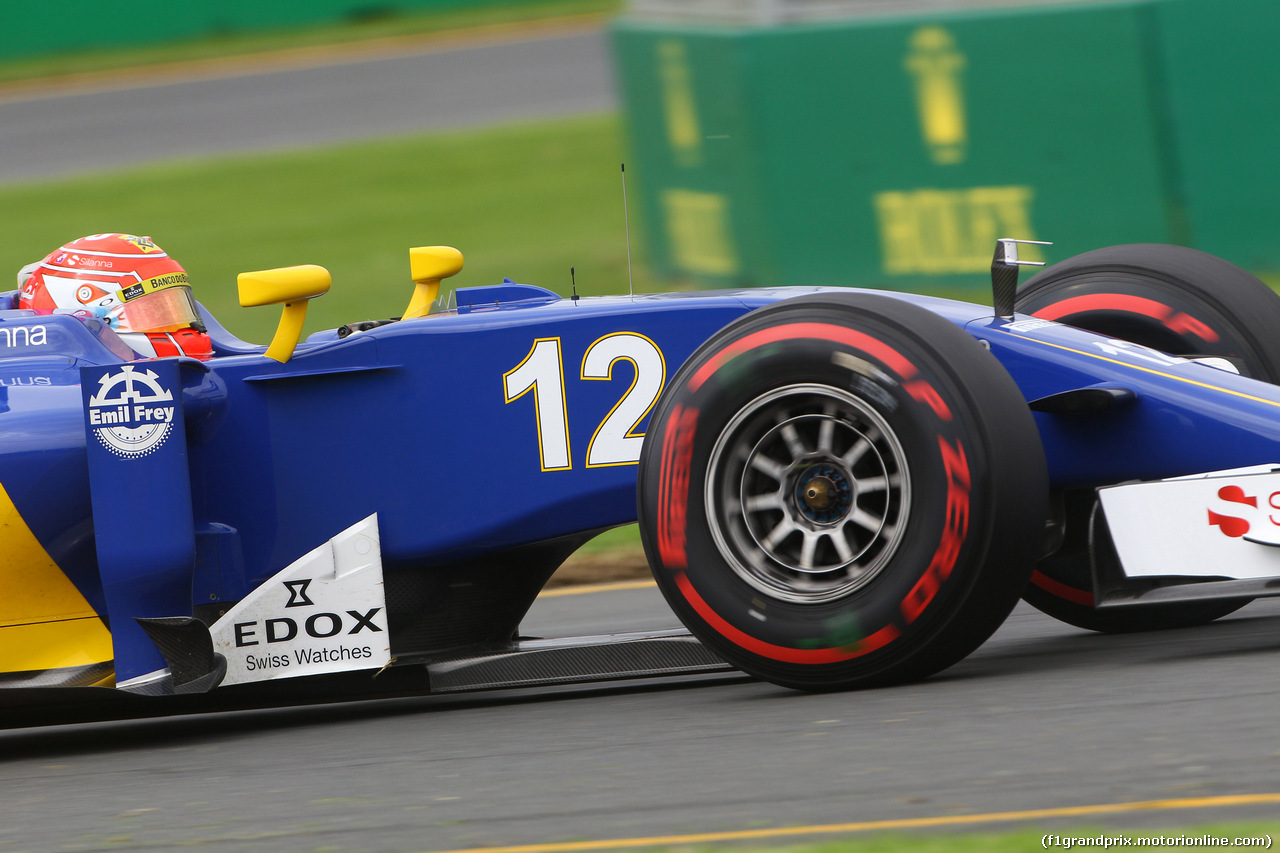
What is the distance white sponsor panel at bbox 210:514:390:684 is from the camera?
5051 millimetres

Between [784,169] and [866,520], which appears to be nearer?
[866,520]

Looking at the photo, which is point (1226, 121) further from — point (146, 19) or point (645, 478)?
point (146, 19)

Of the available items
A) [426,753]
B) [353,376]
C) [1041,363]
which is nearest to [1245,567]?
[1041,363]

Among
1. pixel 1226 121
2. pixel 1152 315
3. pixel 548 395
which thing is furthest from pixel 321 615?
pixel 1226 121

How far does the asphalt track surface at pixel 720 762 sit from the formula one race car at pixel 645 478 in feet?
0.62

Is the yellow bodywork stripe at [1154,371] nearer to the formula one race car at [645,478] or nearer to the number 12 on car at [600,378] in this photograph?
the formula one race car at [645,478]

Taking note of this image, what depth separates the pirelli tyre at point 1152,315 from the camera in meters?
5.25

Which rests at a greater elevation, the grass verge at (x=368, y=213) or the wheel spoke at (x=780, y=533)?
the grass verge at (x=368, y=213)

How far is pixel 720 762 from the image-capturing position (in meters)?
3.96

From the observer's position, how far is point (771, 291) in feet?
17.1

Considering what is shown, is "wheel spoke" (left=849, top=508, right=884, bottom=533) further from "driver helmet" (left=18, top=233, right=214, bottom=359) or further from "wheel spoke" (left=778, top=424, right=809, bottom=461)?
"driver helmet" (left=18, top=233, right=214, bottom=359)

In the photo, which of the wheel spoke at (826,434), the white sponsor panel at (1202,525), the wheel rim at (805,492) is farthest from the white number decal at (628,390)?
the white sponsor panel at (1202,525)

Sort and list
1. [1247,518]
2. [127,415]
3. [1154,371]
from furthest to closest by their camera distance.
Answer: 1. [127,415]
2. [1154,371]
3. [1247,518]

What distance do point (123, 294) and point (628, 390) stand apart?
178cm
